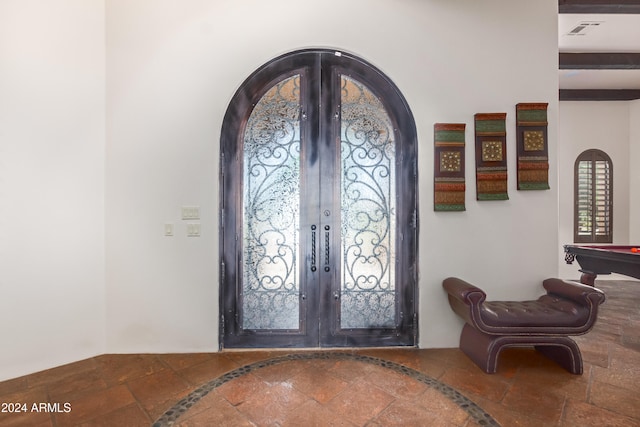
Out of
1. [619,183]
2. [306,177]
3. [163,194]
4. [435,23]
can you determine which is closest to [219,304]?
[163,194]

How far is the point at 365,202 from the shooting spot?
9.18ft

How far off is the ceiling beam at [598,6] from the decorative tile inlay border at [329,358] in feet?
14.3

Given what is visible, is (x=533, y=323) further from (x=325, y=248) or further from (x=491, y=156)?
(x=325, y=248)

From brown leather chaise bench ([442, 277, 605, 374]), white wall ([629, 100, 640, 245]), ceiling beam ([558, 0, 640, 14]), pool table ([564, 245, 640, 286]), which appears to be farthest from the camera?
white wall ([629, 100, 640, 245])

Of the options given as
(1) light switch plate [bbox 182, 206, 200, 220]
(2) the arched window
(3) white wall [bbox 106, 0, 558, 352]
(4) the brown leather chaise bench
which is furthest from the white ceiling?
(1) light switch plate [bbox 182, 206, 200, 220]

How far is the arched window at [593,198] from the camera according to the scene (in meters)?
5.65

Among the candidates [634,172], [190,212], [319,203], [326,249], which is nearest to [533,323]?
[326,249]

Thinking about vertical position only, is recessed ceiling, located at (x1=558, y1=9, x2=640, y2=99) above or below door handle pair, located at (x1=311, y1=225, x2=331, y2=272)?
above

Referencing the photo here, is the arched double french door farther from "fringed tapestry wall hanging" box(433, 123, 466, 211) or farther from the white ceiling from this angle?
the white ceiling

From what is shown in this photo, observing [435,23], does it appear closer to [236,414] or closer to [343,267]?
[343,267]

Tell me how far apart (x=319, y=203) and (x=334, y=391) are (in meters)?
1.57

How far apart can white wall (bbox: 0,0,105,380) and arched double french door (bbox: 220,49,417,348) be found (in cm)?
125

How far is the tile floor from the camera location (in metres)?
1.82

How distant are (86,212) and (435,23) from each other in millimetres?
3785
